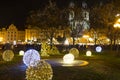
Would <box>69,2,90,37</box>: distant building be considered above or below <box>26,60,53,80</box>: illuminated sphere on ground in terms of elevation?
above

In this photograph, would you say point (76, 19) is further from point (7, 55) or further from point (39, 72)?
point (39, 72)

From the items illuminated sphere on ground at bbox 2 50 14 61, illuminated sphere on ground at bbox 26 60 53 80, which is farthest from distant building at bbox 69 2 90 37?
illuminated sphere on ground at bbox 26 60 53 80

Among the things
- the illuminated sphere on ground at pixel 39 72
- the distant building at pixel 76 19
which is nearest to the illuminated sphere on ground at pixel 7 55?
the illuminated sphere on ground at pixel 39 72

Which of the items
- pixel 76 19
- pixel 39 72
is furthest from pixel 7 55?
pixel 76 19

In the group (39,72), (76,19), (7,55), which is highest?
(76,19)

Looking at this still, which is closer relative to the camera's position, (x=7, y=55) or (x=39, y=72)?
(x=39, y=72)

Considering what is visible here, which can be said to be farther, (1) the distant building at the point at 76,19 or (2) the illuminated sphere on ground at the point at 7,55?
(1) the distant building at the point at 76,19

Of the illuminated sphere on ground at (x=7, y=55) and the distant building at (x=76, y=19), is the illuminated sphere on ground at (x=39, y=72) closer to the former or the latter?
A: the illuminated sphere on ground at (x=7, y=55)

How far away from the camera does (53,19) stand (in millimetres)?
63906

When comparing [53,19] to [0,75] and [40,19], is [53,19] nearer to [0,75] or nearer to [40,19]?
[40,19]

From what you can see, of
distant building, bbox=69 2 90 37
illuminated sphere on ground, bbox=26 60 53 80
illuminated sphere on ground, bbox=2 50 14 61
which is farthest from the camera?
distant building, bbox=69 2 90 37

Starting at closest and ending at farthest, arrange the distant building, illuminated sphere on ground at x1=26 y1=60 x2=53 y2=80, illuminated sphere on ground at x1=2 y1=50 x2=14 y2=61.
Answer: illuminated sphere on ground at x1=26 y1=60 x2=53 y2=80 → illuminated sphere on ground at x1=2 y1=50 x2=14 y2=61 → the distant building

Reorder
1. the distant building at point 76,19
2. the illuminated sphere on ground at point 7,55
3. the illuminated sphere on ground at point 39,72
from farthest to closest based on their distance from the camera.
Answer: the distant building at point 76,19, the illuminated sphere on ground at point 7,55, the illuminated sphere on ground at point 39,72

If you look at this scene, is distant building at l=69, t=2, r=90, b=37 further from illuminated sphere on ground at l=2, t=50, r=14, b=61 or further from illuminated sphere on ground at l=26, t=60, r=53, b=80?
illuminated sphere on ground at l=26, t=60, r=53, b=80
